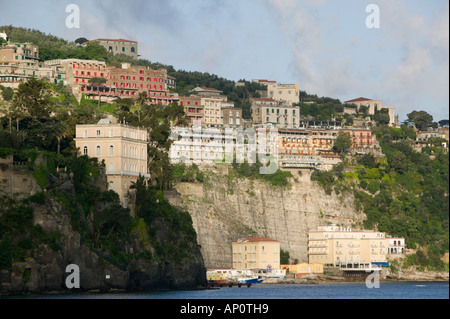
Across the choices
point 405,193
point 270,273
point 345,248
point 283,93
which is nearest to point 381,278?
point 345,248

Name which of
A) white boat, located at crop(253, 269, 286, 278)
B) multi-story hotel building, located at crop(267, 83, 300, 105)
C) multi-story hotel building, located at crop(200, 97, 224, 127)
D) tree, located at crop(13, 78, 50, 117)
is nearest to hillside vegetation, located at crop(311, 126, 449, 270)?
multi-story hotel building, located at crop(200, 97, 224, 127)

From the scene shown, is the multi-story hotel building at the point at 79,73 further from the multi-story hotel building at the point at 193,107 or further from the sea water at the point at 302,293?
the sea water at the point at 302,293

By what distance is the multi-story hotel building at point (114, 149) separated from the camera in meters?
112

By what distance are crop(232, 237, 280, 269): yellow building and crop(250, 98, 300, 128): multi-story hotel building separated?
41.7m

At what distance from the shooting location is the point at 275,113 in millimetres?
183750

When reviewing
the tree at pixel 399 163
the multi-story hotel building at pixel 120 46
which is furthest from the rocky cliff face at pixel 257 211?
the multi-story hotel building at pixel 120 46

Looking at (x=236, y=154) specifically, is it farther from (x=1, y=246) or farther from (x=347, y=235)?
(x=1, y=246)

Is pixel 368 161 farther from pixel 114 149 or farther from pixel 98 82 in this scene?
pixel 114 149

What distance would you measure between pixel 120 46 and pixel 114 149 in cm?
8546

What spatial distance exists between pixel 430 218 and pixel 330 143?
2187 cm

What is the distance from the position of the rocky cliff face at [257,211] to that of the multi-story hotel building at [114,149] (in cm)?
2693

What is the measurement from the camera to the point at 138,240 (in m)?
109

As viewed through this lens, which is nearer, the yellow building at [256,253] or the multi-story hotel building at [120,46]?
the yellow building at [256,253]

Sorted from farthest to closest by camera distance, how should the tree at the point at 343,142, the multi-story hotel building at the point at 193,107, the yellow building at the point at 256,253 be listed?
the tree at the point at 343,142 < the multi-story hotel building at the point at 193,107 < the yellow building at the point at 256,253
